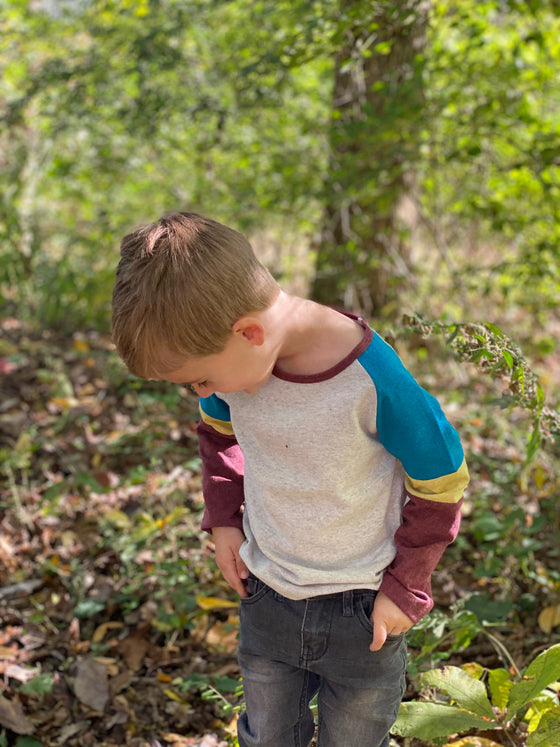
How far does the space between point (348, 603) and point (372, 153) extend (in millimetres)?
2899

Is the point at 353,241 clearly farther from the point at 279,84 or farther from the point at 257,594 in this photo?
the point at 257,594

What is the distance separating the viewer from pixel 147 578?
9.49ft

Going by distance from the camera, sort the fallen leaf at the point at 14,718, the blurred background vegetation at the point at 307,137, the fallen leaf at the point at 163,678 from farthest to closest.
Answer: the blurred background vegetation at the point at 307,137 → the fallen leaf at the point at 163,678 → the fallen leaf at the point at 14,718

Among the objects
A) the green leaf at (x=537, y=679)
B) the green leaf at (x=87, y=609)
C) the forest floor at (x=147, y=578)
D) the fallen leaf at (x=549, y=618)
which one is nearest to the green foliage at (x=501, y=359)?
the forest floor at (x=147, y=578)

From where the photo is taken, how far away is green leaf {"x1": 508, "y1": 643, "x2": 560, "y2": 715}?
171 centimetres

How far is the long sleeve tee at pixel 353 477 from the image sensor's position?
138 cm

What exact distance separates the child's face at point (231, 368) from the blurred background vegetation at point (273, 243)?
58 cm

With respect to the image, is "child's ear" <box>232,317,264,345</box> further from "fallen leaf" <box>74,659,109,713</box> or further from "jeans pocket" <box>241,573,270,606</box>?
"fallen leaf" <box>74,659,109,713</box>

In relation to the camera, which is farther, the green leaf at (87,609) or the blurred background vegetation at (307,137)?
the blurred background vegetation at (307,137)

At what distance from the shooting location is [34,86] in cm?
450

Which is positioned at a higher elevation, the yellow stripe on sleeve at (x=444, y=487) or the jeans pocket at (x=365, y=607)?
the yellow stripe on sleeve at (x=444, y=487)

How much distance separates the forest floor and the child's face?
95 cm

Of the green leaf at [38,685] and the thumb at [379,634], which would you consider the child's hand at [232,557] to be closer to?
the thumb at [379,634]

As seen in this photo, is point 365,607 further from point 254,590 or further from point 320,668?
point 254,590
